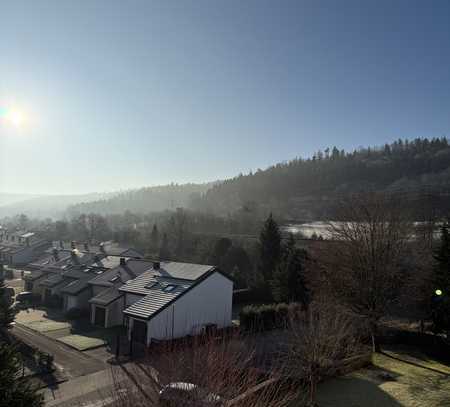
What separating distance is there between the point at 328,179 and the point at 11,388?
4638 inches

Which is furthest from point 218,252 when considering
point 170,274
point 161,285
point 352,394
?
point 352,394

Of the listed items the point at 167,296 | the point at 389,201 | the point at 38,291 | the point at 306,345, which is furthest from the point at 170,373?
the point at 38,291

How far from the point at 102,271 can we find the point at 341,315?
27637mm

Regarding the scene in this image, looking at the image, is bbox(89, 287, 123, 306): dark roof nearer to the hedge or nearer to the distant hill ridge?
the hedge

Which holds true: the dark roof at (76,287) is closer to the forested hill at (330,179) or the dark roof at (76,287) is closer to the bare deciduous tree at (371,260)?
the bare deciduous tree at (371,260)

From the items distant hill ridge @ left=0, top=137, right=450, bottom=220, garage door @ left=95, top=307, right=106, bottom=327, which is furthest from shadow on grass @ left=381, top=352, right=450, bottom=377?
distant hill ridge @ left=0, top=137, right=450, bottom=220

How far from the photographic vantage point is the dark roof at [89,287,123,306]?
92.4ft

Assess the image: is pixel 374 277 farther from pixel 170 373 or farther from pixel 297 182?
pixel 297 182

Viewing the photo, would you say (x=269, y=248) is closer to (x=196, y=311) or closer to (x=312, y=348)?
(x=196, y=311)

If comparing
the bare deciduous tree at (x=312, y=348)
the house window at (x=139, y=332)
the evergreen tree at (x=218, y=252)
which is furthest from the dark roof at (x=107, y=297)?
the evergreen tree at (x=218, y=252)

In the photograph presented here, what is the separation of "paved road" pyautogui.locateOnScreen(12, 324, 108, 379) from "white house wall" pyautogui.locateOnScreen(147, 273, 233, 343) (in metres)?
3.81

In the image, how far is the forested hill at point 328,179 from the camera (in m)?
99.5

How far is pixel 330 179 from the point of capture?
4616 inches

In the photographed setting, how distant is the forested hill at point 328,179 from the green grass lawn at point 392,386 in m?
69.3
